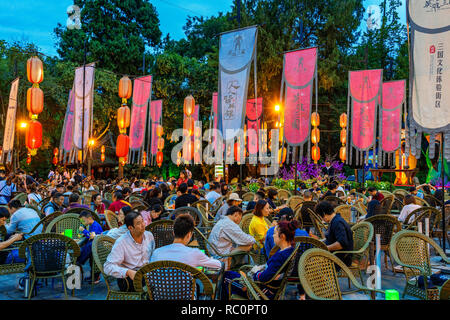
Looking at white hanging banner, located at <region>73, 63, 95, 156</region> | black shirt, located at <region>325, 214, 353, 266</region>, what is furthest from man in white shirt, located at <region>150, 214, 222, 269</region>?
white hanging banner, located at <region>73, 63, 95, 156</region>

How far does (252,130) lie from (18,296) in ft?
49.9

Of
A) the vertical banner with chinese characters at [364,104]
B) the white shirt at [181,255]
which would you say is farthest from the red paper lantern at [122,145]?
the white shirt at [181,255]

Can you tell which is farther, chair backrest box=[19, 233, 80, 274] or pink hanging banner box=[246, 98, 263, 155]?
pink hanging banner box=[246, 98, 263, 155]

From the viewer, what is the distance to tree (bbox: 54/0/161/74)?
91.0 ft

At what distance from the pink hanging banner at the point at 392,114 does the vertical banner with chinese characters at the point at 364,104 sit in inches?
60.1

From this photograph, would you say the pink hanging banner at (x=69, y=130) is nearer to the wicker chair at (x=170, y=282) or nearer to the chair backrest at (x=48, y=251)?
the chair backrest at (x=48, y=251)

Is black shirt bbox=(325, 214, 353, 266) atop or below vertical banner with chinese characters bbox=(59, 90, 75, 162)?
below

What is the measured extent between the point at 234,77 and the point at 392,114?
298 inches

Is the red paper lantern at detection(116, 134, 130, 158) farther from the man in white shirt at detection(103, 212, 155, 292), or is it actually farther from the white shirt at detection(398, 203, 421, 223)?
the man in white shirt at detection(103, 212, 155, 292)

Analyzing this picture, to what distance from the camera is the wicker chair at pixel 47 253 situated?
455 centimetres

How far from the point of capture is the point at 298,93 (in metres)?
10.6

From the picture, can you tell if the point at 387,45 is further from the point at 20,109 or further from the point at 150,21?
the point at 20,109

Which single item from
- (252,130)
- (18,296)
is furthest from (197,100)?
(18,296)

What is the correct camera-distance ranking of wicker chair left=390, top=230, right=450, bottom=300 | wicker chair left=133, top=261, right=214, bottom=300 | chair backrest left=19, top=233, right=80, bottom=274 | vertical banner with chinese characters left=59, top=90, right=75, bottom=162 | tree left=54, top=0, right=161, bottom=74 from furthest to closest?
tree left=54, top=0, right=161, bottom=74 < vertical banner with chinese characters left=59, top=90, right=75, bottom=162 < chair backrest left=19, top=233, right=80, bottom=274 < wicker chair left=390, top=230, right=450, bottom=300 < wicker chair left=133, top=261, right=214, bottom=300
